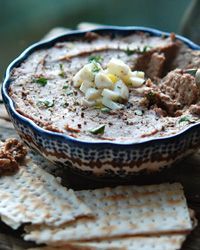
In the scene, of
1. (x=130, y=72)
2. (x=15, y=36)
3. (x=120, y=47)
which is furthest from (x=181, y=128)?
(x=15, y=36)

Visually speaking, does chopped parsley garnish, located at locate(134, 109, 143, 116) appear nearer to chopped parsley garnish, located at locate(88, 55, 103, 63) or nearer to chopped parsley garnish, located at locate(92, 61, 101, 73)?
chopped parsley garnish, located at locate(92, 61, 101, 73)

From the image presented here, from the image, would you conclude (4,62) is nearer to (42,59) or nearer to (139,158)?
(42,59)

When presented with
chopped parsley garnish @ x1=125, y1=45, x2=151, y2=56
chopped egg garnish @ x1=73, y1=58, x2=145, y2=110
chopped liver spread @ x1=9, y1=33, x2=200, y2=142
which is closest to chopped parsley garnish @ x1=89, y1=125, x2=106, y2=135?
chopped liver spread @ x1=9, y1=33, x2=200, y2=142

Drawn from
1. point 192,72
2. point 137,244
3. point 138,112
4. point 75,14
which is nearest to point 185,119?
point 138,112

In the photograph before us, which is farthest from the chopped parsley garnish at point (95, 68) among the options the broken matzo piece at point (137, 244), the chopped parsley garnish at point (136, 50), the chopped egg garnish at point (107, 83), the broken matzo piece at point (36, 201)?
the broken matzo piece at point (137, 244)

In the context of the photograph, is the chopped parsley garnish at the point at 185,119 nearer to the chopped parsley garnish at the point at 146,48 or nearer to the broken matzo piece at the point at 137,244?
the broken matzo piece at the point at 137,244

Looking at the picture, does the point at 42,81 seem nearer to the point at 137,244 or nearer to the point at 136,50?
the point at 136,50
